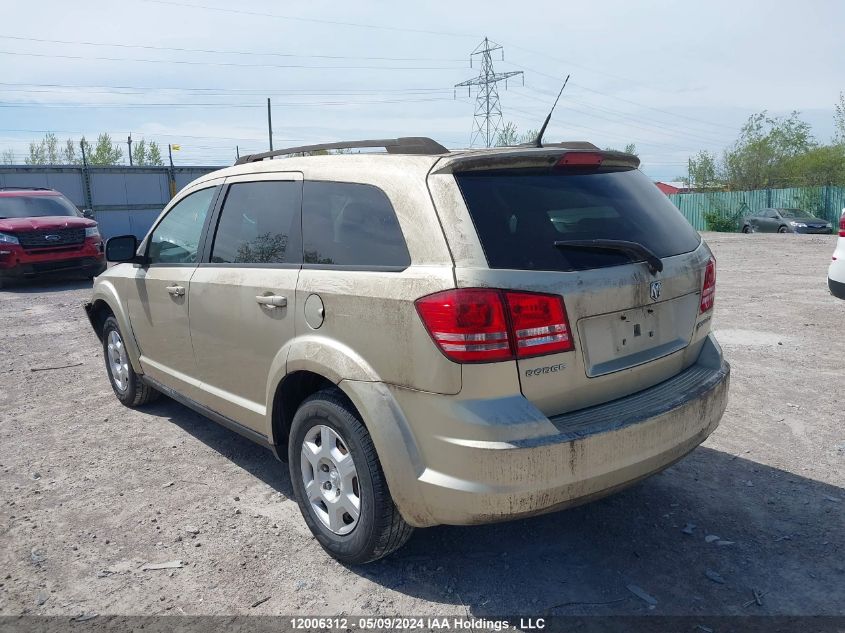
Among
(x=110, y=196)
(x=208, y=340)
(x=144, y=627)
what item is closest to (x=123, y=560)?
(x=144, y=627)

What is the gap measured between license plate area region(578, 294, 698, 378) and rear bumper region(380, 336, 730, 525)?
0.19 meters

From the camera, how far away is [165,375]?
4.61 meters

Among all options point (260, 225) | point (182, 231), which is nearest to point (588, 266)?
point (260, 225)

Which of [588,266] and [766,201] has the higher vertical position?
[766,201]

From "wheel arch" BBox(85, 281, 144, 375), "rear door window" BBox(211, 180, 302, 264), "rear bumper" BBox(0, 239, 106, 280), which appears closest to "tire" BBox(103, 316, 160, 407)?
"wheel arch" BBox(85, 281, 144, 375)

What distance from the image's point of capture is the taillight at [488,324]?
8.07 feet

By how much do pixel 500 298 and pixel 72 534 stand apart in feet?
8.62

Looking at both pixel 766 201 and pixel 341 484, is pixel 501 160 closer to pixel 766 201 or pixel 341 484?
pixel 341 484

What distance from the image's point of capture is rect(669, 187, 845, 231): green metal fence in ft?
102

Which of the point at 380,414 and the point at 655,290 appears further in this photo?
→ the point at 655,290

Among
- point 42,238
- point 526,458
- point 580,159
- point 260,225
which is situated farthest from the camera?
point 42,238

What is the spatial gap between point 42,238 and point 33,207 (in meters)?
1.41

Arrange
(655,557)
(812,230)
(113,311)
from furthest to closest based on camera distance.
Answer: (812,230), (113,311), (655,557)

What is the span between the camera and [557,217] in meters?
2.76
